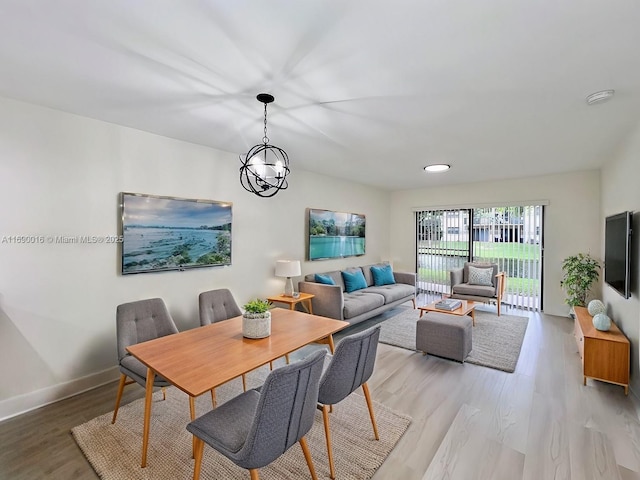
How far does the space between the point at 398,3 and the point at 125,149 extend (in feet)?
9.19

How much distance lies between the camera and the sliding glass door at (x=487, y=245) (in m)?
5.39

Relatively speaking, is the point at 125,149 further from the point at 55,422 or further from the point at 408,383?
the point at 408,383

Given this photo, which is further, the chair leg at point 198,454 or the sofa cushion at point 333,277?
the sofa cushion at point 333,277

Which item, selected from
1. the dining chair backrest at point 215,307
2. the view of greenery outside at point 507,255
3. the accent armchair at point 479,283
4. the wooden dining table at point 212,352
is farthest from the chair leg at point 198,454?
the view of greenery outside at point 507,255

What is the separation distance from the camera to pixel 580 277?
14.5 feet

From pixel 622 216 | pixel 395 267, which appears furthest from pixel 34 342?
pixel 395 267

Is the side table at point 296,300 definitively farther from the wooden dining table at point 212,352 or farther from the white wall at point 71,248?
the wooden dining table at point 212,352

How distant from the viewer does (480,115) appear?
2623 millimetres

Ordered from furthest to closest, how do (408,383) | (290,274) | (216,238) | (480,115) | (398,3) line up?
(290,274)
(216,238)
(408,383)
(480,115)
(398,3)

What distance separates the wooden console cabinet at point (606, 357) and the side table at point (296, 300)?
119 inches

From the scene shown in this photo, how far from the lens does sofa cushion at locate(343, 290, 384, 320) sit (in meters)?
4.09

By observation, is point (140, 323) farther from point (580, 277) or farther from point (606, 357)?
point (580, 277)

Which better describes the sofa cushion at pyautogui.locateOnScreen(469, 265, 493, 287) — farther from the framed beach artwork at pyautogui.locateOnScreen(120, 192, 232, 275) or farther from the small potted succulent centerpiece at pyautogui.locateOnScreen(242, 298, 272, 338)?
the small potted succulent centerpiece at pyautogui.locateOnScreen(242, 298, 272, 338)

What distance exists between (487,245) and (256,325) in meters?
5.47
